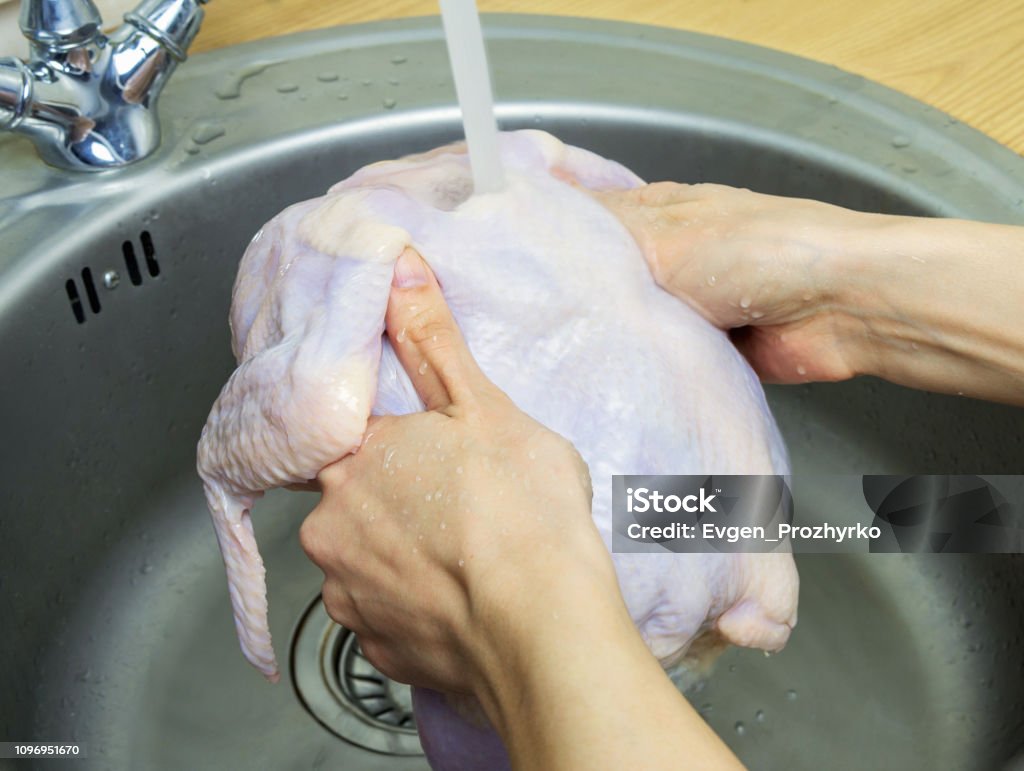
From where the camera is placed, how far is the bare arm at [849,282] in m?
0.65

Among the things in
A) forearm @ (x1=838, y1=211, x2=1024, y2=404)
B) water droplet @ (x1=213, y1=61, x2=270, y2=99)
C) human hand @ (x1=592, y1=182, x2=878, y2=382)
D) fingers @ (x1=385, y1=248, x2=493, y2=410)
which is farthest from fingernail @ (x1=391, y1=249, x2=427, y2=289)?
water droplet @ (x1=213, y1=61, x2=270, y2=99)

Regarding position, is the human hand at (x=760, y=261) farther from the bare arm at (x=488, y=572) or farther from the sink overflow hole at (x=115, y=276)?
the sink overflow hole at (x=115, y=276)

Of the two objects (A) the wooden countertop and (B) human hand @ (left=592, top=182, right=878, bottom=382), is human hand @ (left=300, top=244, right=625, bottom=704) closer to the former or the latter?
(B) human hand @ (left=592, top=182, right=878, bottom=382)

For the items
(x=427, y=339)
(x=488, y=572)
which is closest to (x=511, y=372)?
(x=427, y=339)

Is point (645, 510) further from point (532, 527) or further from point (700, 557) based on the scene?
point (532, 527)

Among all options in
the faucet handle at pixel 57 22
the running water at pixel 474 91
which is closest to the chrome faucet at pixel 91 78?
the faucet handle at pixel 57 22

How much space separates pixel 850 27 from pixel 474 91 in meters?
0.51

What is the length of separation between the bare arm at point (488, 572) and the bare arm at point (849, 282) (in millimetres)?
180

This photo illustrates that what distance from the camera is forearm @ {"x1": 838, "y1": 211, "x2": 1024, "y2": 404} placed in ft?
2.13

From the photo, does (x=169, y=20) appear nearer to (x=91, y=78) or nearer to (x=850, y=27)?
(x=91, y=78)

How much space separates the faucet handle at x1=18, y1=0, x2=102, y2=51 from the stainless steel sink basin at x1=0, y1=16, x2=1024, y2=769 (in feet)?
0.35

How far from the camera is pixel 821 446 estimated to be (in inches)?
38.8

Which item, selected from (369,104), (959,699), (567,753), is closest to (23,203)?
(369,104)

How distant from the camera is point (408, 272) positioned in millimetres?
623
